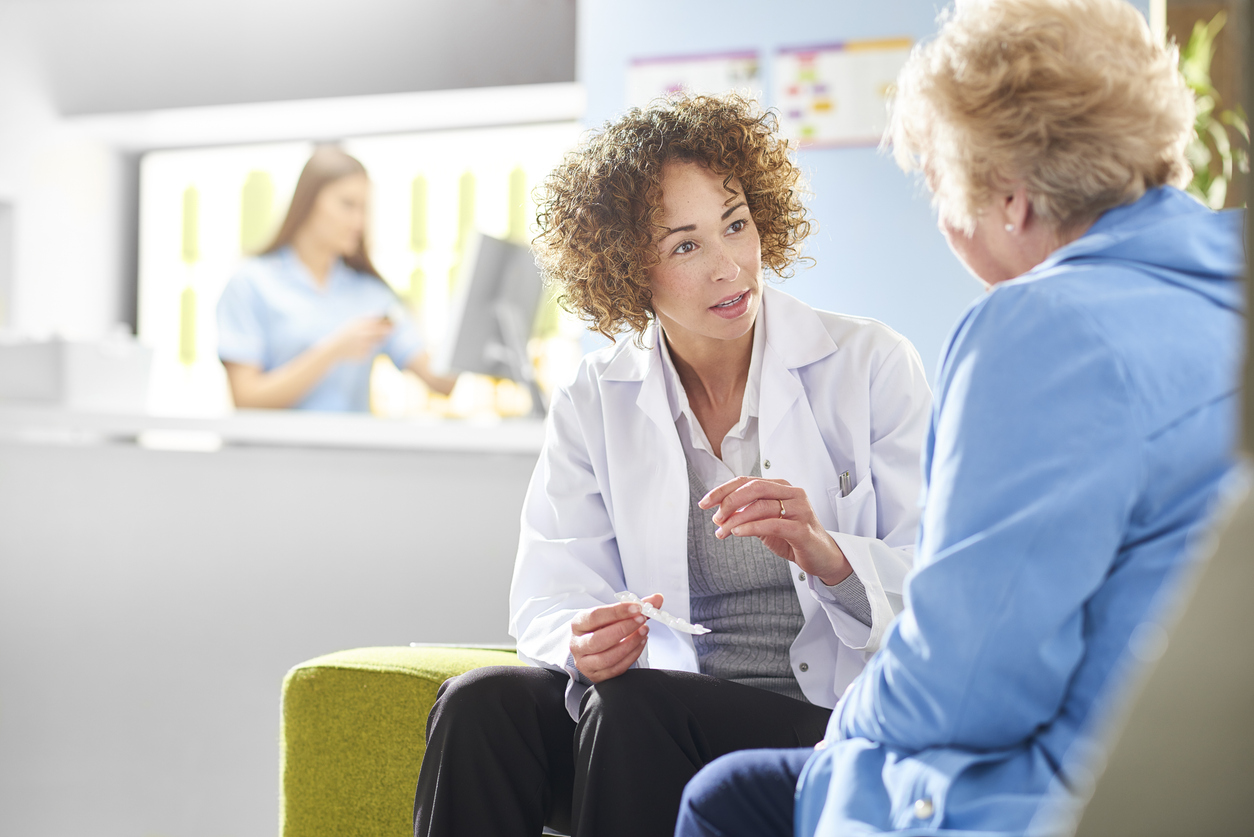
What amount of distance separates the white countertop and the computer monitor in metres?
0.16

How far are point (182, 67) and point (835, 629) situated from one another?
119 inches

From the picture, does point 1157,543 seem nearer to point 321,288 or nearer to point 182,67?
point 321,288

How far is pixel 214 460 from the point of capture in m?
2.74

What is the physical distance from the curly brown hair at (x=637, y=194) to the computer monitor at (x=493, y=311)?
0.91 metres

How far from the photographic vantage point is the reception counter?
101 inches

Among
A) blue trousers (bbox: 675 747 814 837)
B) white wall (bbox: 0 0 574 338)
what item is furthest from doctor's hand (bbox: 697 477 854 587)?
white wall (bbox: 0 0 574 338)

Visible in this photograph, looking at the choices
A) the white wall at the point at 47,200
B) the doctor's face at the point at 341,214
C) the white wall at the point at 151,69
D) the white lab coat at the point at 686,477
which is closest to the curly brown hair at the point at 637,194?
the white lab coat at the point at 686,477

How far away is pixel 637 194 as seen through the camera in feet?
5.16

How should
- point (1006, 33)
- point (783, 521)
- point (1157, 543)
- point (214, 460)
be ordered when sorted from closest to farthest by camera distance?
point (1157, 543)
point (1006, 33)
point (783, 521)
point (214, 460)

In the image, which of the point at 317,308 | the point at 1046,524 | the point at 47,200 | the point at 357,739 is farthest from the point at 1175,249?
the point at 47,200

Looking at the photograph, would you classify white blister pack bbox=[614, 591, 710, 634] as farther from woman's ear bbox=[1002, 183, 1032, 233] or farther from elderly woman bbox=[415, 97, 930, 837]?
woman's ear bbox=[1002, 183, 1032, 233]

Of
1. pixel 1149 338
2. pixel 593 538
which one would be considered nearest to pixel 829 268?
pixel 593 538

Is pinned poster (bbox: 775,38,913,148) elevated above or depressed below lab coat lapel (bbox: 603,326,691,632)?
above

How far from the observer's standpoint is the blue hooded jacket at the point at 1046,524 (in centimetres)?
74
